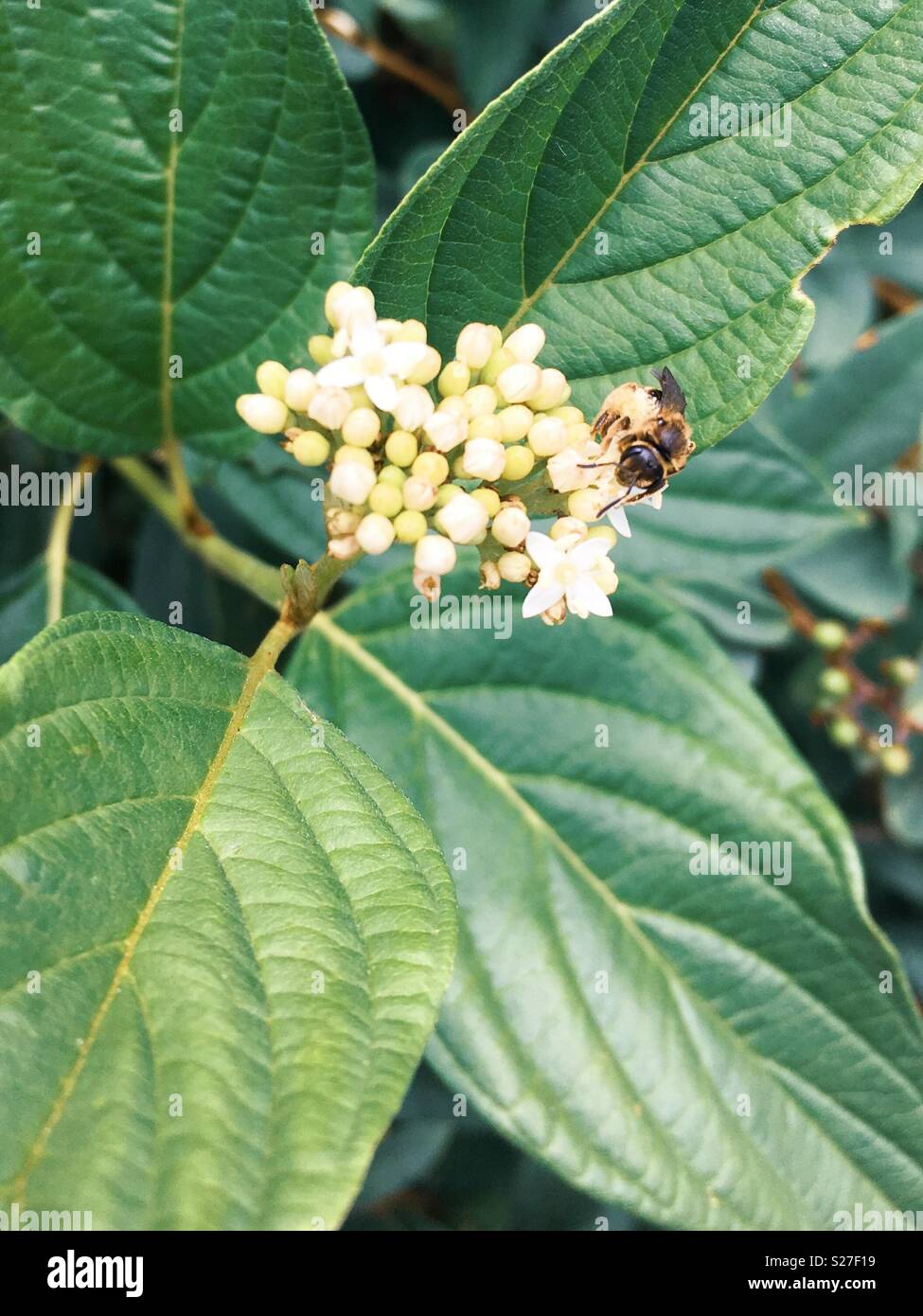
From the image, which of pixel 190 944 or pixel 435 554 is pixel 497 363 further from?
pixel 190 944

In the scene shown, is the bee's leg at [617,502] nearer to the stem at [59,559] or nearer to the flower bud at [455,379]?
the flower bud at [455,379]

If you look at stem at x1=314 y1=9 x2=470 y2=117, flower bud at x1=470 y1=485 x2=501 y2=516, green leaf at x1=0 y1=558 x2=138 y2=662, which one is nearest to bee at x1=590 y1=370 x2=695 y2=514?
flower bud at x1=470 y1=485 x2=501 y2=516

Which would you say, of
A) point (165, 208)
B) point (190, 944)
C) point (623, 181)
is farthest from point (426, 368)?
point (190, 944)

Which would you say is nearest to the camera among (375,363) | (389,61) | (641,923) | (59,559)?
(375,363)

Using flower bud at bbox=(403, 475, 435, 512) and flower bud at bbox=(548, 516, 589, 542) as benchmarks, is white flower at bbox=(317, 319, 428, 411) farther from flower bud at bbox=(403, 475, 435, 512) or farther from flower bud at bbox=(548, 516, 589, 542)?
flower bud at bbox=(548, 516, 589, 542)

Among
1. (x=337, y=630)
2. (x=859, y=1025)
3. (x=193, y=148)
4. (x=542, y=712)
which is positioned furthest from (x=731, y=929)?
(x=193, y=148)
